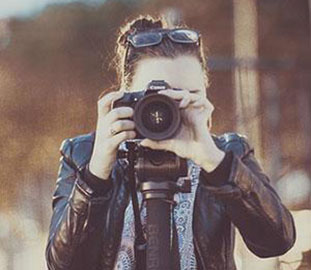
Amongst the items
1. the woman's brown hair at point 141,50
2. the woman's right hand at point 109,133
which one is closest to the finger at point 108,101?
the woman's right hand at point 109,133

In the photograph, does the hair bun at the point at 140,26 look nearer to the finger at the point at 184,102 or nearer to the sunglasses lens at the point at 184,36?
the sunglasses lens at the point at 184,36

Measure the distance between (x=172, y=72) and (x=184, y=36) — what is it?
0.05 meters

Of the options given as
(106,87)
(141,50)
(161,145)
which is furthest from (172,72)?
(106,87)

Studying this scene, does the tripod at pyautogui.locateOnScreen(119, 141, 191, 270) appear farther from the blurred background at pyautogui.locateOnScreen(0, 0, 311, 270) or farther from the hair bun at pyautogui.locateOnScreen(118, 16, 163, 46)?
the blurred background at pyautogui.locateOnScreen(0, 0, 311, 270)

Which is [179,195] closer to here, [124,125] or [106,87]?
[124,125]

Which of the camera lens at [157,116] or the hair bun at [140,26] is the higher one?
the hair bun at [140,26]

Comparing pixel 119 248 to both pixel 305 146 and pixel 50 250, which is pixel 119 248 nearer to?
pixel 50 250

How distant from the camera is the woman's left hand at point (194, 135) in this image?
2.09 feet

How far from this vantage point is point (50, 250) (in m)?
0.72

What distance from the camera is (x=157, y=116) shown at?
0.63 meters

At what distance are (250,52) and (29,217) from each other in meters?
0.66

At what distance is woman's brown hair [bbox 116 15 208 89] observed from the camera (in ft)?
2.51

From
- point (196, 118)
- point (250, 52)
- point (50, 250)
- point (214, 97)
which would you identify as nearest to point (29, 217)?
point (214, 97)

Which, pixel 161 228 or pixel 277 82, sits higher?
pixel 277 82
